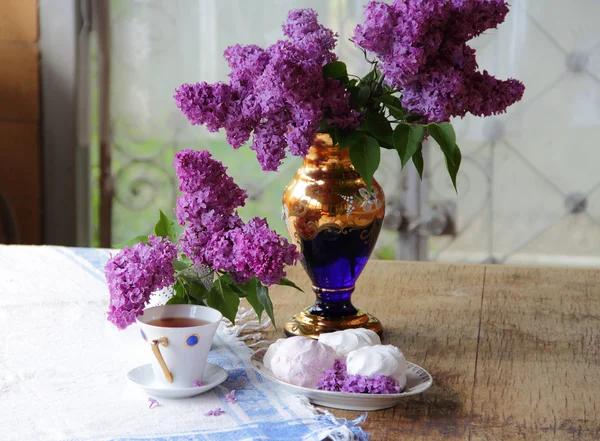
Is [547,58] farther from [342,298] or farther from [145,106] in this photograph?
[342,298]

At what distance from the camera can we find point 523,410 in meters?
0.81

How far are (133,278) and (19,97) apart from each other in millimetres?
1844

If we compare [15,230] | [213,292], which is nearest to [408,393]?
[213,292]

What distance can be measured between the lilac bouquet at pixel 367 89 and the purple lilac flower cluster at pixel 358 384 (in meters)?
0.24

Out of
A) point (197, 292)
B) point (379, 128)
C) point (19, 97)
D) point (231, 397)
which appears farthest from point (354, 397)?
point (19, 97)

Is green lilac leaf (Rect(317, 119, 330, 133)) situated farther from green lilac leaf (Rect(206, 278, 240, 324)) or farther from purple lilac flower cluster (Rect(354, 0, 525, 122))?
green lilac leaf (Rect(206, 278, 240, 324))

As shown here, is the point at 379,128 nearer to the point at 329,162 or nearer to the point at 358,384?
the point at 329,162

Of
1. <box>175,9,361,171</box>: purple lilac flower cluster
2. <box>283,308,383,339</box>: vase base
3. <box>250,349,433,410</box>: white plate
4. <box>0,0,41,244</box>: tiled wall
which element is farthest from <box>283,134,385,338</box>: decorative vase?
<box>0,0,41,244</box>: tiled wall

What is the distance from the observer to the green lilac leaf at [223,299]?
0.89m

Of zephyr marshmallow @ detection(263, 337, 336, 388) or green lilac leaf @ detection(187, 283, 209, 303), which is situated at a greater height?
green lilac leaf @ detection(187, 283, 209, 303)

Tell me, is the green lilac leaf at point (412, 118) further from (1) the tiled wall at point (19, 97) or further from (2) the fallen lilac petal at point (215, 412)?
(1) the tiled wall at point (19, 97)

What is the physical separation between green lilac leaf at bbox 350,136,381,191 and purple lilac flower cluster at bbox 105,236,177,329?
0.82ft

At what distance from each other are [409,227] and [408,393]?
156 centimetres

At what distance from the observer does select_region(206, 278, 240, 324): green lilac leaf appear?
89 cm
